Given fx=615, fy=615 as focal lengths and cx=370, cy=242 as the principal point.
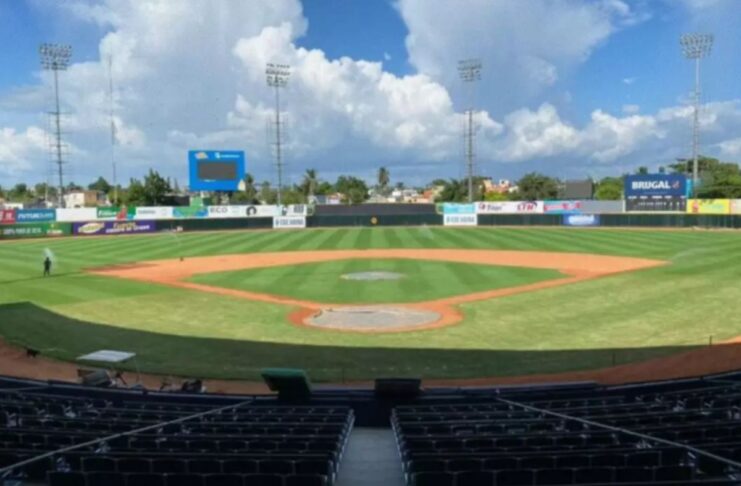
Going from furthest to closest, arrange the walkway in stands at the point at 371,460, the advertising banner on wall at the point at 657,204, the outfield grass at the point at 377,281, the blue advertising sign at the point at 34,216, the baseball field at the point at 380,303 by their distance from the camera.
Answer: the advertising banner on wall at the point at 657,204 → the blue advertising sign at the point at 34,216 → the outfield grass at the point at 377,281 → the baseball field at the point at 380,303 → the walkway in stands at the point at 371,460

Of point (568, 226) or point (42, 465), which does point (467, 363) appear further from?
point (568, 226)

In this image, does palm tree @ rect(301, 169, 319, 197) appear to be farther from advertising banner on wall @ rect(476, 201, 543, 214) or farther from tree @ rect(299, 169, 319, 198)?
advertising banner on wall @ rect(476, 201, 543, 214)

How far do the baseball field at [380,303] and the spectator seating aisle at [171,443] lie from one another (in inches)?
273

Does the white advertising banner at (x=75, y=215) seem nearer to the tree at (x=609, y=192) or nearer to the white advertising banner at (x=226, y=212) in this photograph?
the white advertising banner at (x=226, y=212)

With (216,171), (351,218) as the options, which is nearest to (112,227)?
(216,171)

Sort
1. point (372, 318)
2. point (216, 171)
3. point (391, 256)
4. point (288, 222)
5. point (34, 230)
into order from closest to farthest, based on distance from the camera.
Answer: point (372, 318) < point (391, 256) < point (34, 230) < point (216, 171) < point (288, 222)

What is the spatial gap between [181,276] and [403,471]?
31.1m

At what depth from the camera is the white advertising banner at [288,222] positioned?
78938 millimetres

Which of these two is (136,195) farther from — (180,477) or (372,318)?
(180,477)

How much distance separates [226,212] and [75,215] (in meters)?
17.2

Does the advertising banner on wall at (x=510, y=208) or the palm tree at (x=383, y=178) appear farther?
the palm tree at (x=383, y=178)

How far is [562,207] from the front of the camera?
78.9m

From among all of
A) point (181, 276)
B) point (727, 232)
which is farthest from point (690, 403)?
point (727, 232)

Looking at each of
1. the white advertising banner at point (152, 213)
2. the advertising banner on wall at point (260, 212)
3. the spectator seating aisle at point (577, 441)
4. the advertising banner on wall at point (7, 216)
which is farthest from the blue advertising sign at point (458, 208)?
the spectator seating aisle at point (577, 441)
